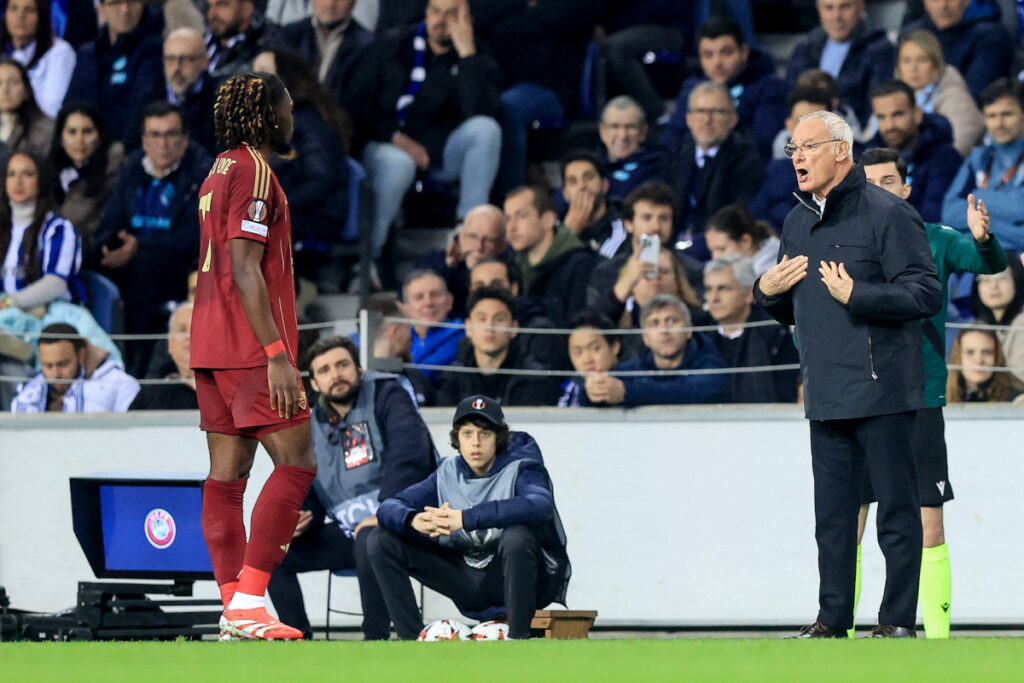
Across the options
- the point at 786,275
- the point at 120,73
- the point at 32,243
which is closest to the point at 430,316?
the point at 32,243

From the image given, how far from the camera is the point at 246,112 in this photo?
5.89 metres

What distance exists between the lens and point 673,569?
350 inches

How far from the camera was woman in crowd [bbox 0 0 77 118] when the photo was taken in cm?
1234

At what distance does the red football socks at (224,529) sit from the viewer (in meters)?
5.89

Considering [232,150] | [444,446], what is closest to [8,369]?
[444,446]

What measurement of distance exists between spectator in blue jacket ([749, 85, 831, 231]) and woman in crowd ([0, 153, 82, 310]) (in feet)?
13.9

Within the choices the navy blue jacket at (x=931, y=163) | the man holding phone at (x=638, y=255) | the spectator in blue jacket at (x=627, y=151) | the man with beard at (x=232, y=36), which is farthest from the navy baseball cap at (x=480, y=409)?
the man with beard at (x=232, y=36)

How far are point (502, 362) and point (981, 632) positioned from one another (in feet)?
A: 9.24

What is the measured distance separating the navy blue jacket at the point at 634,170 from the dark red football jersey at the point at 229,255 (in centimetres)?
526

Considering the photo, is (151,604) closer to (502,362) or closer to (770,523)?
(502,362)

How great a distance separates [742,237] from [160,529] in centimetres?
376

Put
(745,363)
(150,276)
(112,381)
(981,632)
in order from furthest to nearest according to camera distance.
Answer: (150,276) → (112,381) → (745,363) → (981,632)

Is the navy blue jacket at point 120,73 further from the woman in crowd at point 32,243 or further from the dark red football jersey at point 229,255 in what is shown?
the dark red football jersey at point 229,255

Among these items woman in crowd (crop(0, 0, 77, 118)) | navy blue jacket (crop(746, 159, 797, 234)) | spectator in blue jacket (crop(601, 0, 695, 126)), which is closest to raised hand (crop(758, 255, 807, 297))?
navy blue jacket (crop(746, 159, 797, 234))
